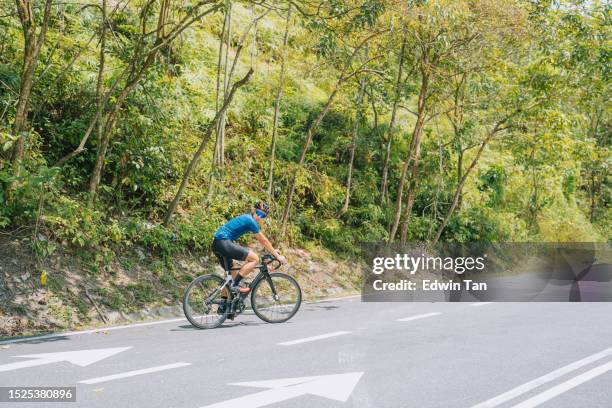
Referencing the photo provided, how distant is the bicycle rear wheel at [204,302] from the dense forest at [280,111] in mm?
2446

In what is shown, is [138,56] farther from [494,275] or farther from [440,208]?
[494,275]

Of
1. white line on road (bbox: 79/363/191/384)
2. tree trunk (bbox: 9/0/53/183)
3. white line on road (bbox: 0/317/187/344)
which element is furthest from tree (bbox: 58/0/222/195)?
white line on road (bbox: 79/363/191/384)

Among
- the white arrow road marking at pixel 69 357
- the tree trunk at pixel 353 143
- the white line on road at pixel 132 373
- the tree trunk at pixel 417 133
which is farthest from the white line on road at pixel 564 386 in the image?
the tree trunk at pixel 353 143

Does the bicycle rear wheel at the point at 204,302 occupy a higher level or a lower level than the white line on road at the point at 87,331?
higher

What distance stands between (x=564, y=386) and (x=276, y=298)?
491cm

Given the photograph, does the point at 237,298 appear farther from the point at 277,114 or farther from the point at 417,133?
the point at 417,133

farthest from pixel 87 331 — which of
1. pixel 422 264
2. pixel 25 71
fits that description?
pixel 422 264

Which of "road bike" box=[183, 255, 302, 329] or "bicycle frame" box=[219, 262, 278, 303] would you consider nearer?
"road bike" box=[183, 255, 302, 329]

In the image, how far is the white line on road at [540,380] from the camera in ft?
18.3

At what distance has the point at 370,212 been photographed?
1958 cm

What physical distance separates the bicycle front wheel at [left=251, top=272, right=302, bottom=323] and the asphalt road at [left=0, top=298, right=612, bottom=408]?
9.8 inches

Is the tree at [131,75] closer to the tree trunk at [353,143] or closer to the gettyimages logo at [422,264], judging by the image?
the tree trunk at [353,143]

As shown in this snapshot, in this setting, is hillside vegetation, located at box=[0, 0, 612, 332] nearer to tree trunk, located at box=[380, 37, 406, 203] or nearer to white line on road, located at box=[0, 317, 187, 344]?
tree trunk, located at box=[380, 37, 406, 203]

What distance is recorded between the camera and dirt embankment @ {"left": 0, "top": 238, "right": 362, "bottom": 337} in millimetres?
9281
